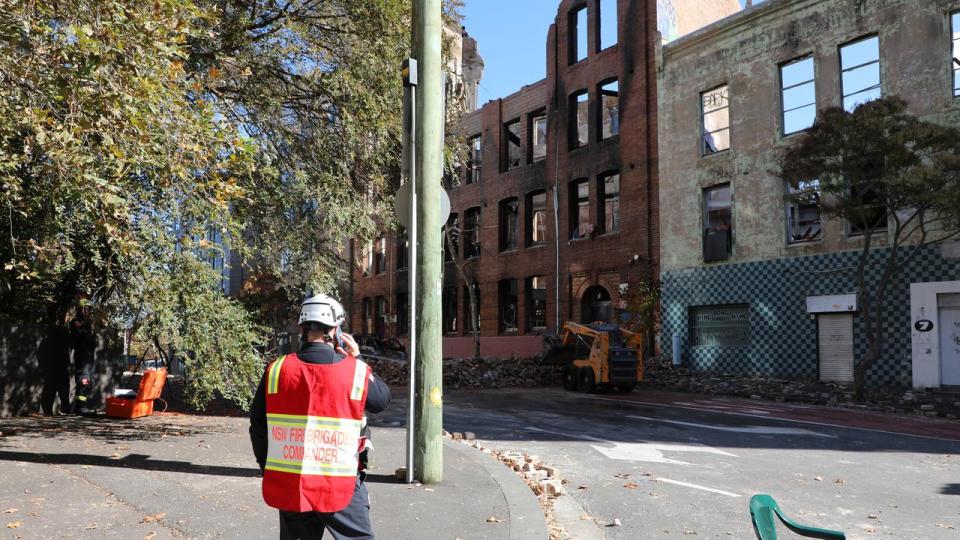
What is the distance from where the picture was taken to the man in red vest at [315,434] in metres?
3.46

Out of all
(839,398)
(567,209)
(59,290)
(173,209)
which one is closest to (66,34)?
(173,209)

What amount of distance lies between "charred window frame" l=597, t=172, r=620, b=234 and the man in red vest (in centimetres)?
2506

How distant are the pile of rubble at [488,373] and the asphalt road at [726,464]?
21.7 feet

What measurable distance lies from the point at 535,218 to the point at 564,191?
8.61 ft

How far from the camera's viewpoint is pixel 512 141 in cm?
3397

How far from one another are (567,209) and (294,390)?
1048 inches

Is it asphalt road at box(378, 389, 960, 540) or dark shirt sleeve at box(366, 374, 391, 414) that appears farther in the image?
asphalt road at box(378, 389, 960, 540)

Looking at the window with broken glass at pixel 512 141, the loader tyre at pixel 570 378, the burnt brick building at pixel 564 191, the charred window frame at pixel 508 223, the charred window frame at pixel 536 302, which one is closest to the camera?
the loader tyre at pixel 570 378

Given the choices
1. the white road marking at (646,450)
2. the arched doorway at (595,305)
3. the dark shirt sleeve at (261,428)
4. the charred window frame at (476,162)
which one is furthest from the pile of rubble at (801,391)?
the dark shirt sleeve at (261,428)

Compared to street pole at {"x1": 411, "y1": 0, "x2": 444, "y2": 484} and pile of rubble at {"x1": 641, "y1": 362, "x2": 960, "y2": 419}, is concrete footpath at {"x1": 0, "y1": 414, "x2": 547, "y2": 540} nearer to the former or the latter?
street pole at {"x1": 411, "y1": 0, "x2": 444, "y2": 484}

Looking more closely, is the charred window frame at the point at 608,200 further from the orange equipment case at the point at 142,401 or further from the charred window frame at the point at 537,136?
the orange equipment case at the point at 142,401

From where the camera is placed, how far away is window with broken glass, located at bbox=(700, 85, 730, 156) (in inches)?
978

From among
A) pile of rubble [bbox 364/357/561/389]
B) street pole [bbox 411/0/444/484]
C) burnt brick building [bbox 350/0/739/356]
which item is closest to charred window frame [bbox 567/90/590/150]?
burnt brick building [bbox 350/0/739/356]

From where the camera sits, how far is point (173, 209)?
888 centimetres
